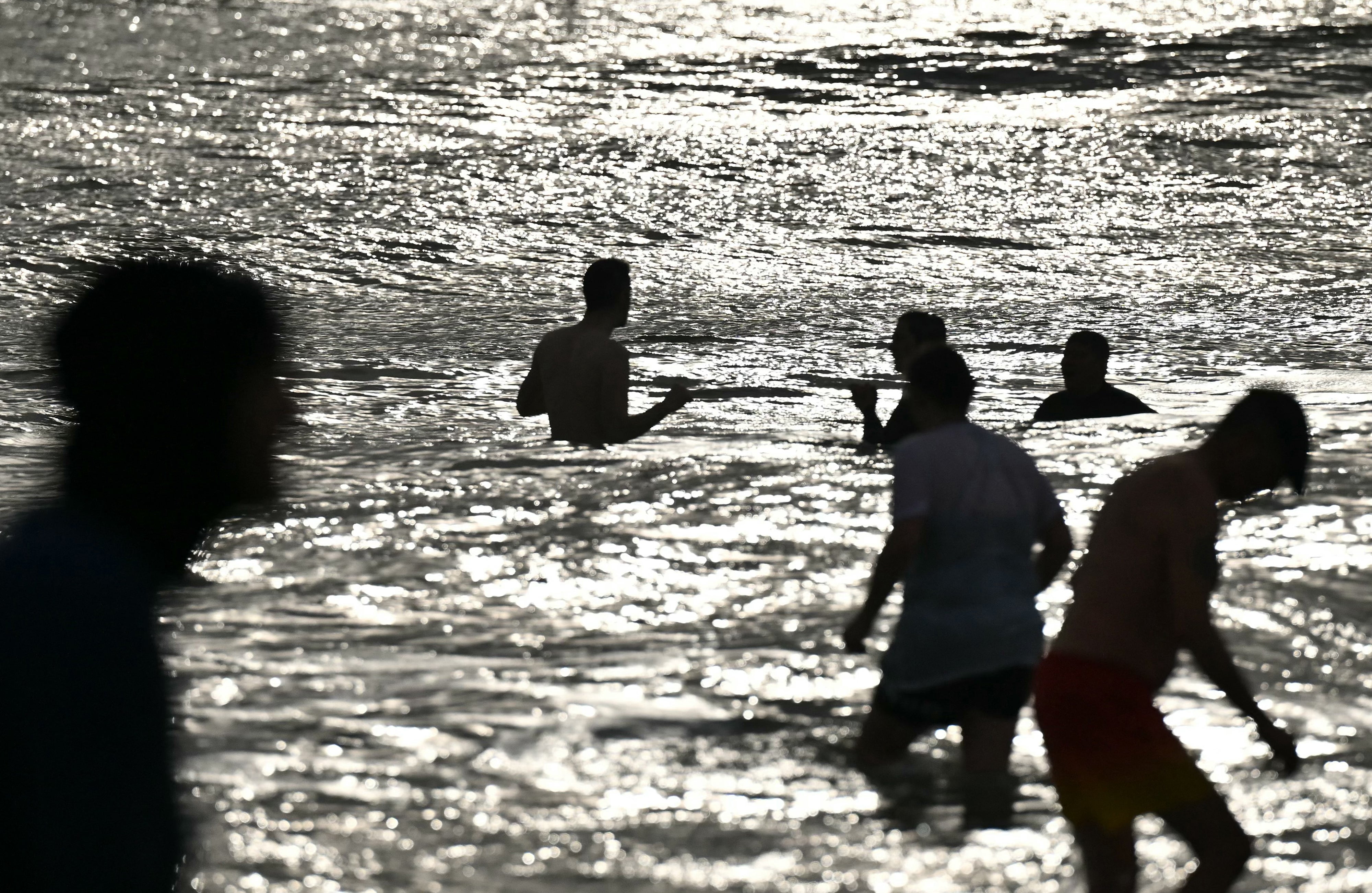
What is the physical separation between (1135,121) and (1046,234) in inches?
103

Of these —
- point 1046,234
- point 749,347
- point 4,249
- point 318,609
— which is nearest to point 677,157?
point 1046,234

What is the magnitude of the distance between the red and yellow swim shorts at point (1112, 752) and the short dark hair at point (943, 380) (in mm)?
651

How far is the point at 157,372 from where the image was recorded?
6.12 feet

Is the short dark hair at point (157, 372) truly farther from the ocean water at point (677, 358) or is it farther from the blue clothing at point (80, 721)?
the ocean water at point (677, 358)

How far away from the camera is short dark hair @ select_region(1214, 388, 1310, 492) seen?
137 inches

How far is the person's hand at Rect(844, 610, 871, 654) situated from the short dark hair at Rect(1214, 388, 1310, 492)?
0.82 meters

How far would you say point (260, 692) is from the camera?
4.60 meters

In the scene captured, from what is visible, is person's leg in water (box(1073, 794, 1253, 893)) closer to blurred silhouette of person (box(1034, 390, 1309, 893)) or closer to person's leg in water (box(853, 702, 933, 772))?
blurred silhouette of person (box(1034, 390, 1309, 893))

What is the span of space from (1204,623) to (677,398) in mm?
3310

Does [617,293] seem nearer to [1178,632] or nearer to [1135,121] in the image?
[1178,632]

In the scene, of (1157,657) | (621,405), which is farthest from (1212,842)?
(621,405)

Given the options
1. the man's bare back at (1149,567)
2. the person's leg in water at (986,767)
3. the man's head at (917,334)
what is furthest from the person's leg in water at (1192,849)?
the man's head at (917,334)

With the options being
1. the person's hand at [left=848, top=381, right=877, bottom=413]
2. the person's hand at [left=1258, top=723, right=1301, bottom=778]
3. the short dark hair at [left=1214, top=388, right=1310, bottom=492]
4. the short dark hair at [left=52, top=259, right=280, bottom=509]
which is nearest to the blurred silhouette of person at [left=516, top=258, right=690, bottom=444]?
the person's hand at [left=848, top=381, right=877, bottom=413]

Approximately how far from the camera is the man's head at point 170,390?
1.82m
